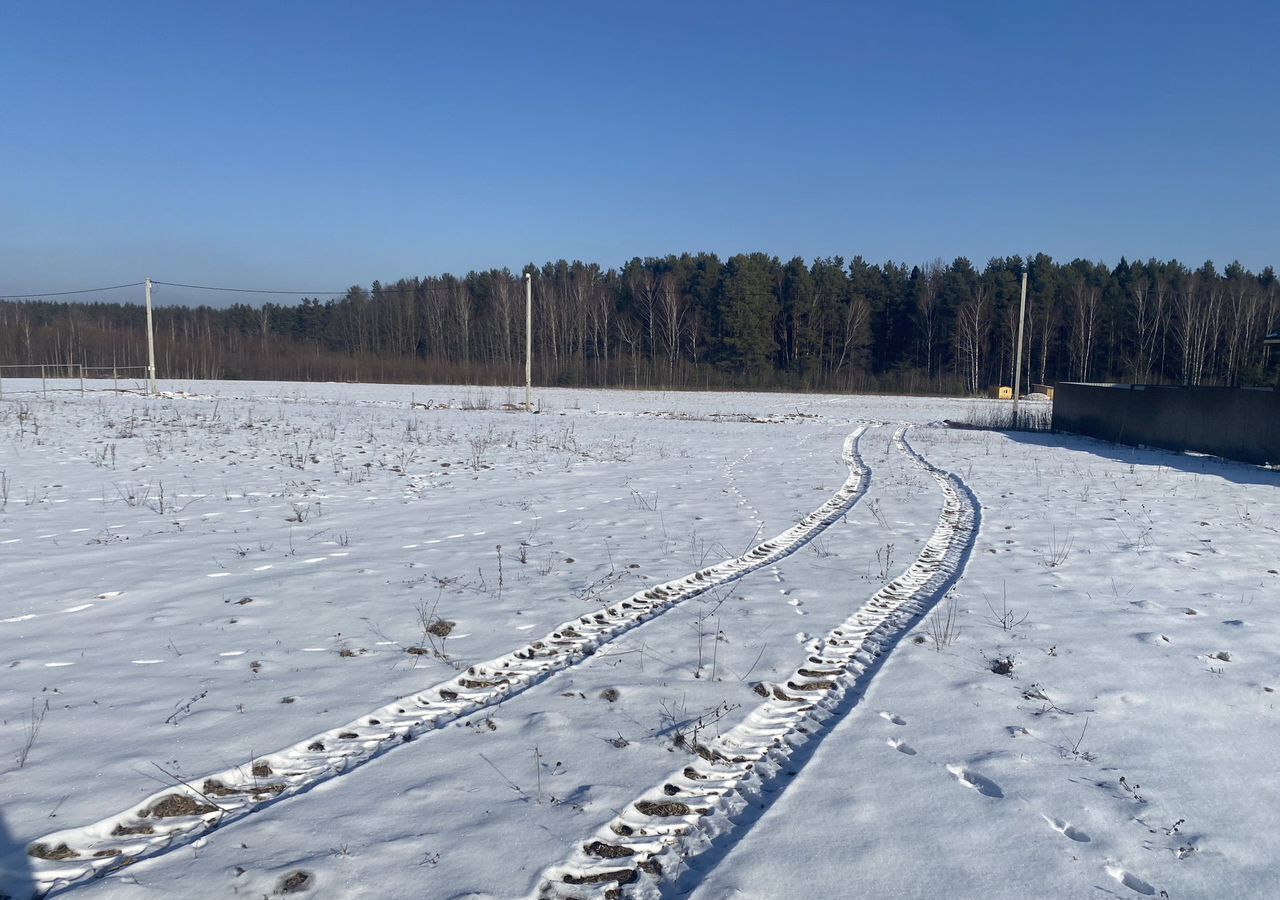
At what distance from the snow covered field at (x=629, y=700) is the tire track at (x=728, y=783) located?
16 millimetres

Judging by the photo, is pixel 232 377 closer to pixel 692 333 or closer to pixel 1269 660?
pixel 692 333

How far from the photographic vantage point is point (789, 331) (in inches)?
2776

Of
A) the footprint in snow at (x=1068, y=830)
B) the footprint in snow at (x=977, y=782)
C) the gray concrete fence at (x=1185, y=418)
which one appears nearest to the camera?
the footprint in snow at (x=1068, y=830)

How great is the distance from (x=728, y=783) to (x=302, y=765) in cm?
188

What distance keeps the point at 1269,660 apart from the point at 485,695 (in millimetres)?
4851

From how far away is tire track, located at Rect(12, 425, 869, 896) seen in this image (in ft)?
9.14

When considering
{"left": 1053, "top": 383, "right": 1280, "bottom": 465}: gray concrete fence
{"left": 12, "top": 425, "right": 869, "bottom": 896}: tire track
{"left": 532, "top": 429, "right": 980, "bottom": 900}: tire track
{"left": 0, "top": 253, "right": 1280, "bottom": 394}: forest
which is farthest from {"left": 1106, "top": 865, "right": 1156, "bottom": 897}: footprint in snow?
{"left": 0, "top": 253, "right": 1280, "bottom": 394}: forest

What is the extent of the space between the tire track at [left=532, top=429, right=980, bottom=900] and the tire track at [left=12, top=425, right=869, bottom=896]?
1.22m

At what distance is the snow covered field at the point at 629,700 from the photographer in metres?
2.85

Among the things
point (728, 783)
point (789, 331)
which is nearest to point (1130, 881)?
point (728, 783)

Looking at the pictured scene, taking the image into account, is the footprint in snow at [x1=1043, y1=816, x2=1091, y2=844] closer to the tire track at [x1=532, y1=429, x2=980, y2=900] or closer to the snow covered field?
the snow covered field

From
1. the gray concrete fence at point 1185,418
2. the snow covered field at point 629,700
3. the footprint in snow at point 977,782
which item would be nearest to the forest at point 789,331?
Result: the gray concrete fence at point 1185,418

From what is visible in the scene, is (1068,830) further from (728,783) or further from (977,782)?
(728,783)

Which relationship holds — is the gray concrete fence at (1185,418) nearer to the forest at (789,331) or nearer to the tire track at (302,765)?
the tire track at (302,765)
